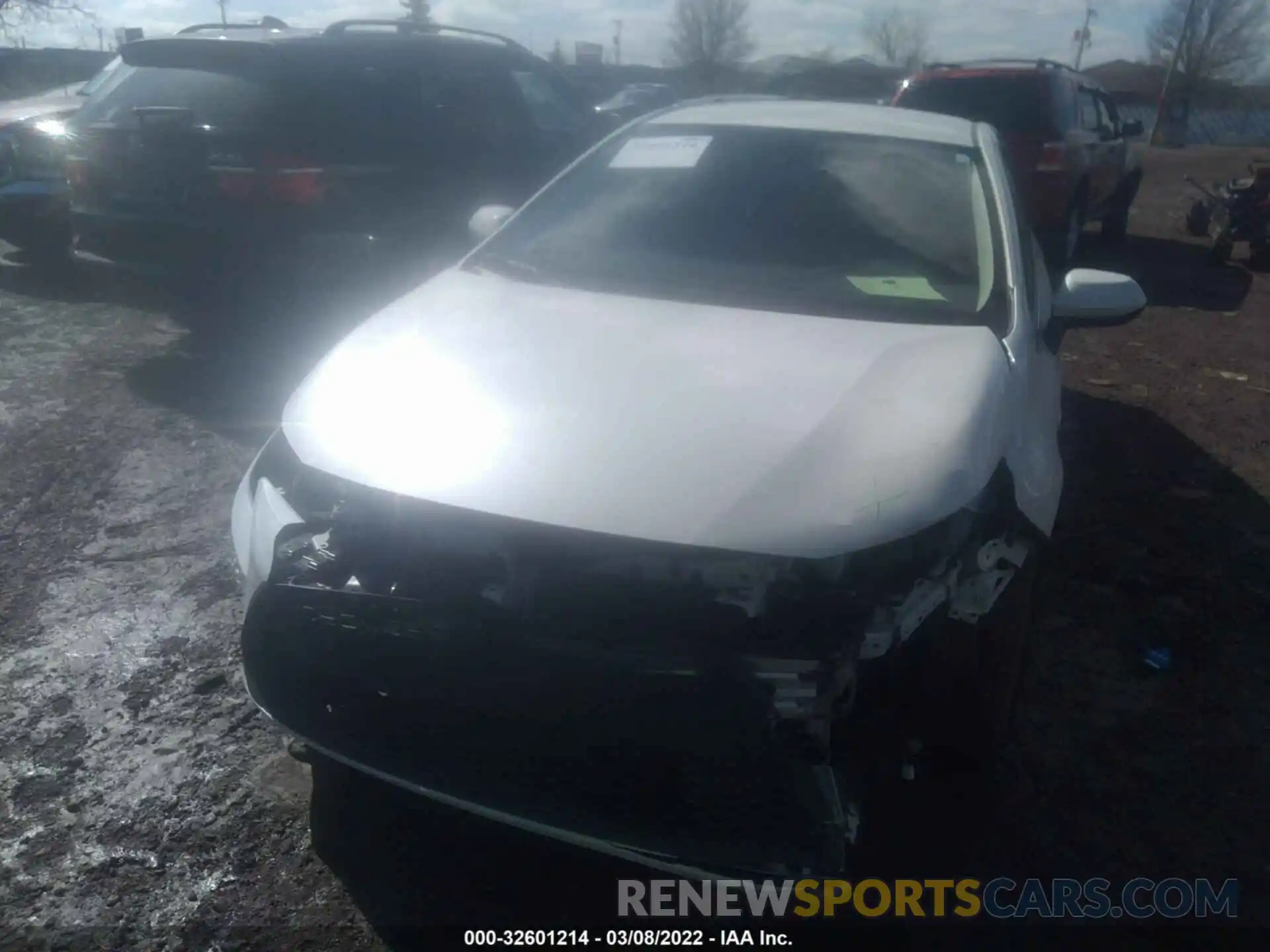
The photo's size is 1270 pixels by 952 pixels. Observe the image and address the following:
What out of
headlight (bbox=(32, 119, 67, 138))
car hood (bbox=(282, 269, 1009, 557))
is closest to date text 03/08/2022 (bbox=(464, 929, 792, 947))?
car hood (bbox=(282, 269, 1009, 557))

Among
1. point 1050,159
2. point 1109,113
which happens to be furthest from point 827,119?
point 1109,113

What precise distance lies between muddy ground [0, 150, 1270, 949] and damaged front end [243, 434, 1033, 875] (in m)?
0.45

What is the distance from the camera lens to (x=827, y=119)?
3.81 meters

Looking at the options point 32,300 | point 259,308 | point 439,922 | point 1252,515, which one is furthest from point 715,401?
point 32,300

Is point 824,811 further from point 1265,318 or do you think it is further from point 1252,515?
point 1265,318

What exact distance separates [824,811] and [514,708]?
0.59 meters

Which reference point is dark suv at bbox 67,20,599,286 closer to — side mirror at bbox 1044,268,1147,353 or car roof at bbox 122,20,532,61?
car roof at bbox 122,20,532,61

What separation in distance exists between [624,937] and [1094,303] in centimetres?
239

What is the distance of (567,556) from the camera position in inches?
77.7

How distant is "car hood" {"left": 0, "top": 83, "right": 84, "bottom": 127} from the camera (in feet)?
24.9

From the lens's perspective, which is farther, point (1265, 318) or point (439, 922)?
point (1265, 318)

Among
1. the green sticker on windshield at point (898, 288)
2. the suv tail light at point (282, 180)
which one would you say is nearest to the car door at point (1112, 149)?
the suv tail light at point (282, 180)

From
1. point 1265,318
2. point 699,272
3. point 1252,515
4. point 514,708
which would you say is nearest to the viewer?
point 514,708

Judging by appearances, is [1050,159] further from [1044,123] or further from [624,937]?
[624,937]
